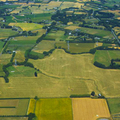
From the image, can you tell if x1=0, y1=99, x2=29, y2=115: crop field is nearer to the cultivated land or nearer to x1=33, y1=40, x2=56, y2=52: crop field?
the cultivated land

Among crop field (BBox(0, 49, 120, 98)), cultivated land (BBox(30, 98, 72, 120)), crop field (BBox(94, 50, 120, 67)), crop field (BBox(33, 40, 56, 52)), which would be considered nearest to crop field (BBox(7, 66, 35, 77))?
crop field (BBox(0, 49, 120, 98))

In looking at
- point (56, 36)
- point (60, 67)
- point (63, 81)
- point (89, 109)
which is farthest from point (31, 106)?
point (56, 36)

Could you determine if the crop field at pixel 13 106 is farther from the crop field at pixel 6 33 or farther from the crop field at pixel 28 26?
the crop field at pixel 28 26

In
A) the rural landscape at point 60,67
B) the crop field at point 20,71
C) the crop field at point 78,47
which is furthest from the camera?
the crop field at point 78,47

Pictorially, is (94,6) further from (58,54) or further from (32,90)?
(32,90)

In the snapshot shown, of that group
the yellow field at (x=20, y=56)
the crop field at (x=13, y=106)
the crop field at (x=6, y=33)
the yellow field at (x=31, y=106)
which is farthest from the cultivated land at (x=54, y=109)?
the crop field at (x=6, y=33)

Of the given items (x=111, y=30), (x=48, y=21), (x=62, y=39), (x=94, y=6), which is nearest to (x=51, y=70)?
(x=62, y=39)
